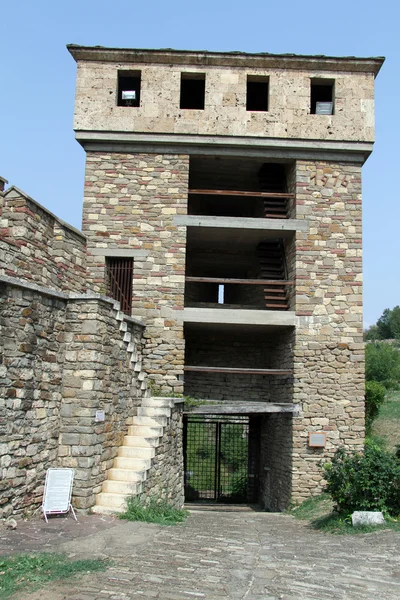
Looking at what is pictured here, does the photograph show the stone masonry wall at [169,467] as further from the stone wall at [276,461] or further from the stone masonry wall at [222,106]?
the stone masonry wall at [222,106]

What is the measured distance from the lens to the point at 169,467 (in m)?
9.60

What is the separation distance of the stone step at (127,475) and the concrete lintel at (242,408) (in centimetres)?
353

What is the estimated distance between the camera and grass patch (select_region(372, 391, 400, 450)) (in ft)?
48.5

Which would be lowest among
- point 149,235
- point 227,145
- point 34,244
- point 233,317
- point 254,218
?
point 233,317

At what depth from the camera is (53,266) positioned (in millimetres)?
9648

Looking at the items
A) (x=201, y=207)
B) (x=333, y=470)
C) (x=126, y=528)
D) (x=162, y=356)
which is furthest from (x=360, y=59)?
(x=126, y=528)

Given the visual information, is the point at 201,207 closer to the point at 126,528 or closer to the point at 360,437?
the point at 360,437

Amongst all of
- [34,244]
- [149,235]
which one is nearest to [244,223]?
[149,235]

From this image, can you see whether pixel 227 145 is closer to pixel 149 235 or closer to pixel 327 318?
pixel 149 235

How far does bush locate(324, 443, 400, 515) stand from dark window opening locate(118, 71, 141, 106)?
8526 mm

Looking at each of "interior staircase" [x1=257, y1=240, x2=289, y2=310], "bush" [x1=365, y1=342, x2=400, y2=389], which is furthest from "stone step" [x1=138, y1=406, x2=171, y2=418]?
"bush" [x1=365, y1=342, x2=400, y2=389]

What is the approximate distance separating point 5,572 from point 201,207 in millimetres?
11493

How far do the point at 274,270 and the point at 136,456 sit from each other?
5.79m

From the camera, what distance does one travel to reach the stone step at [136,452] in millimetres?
8344
